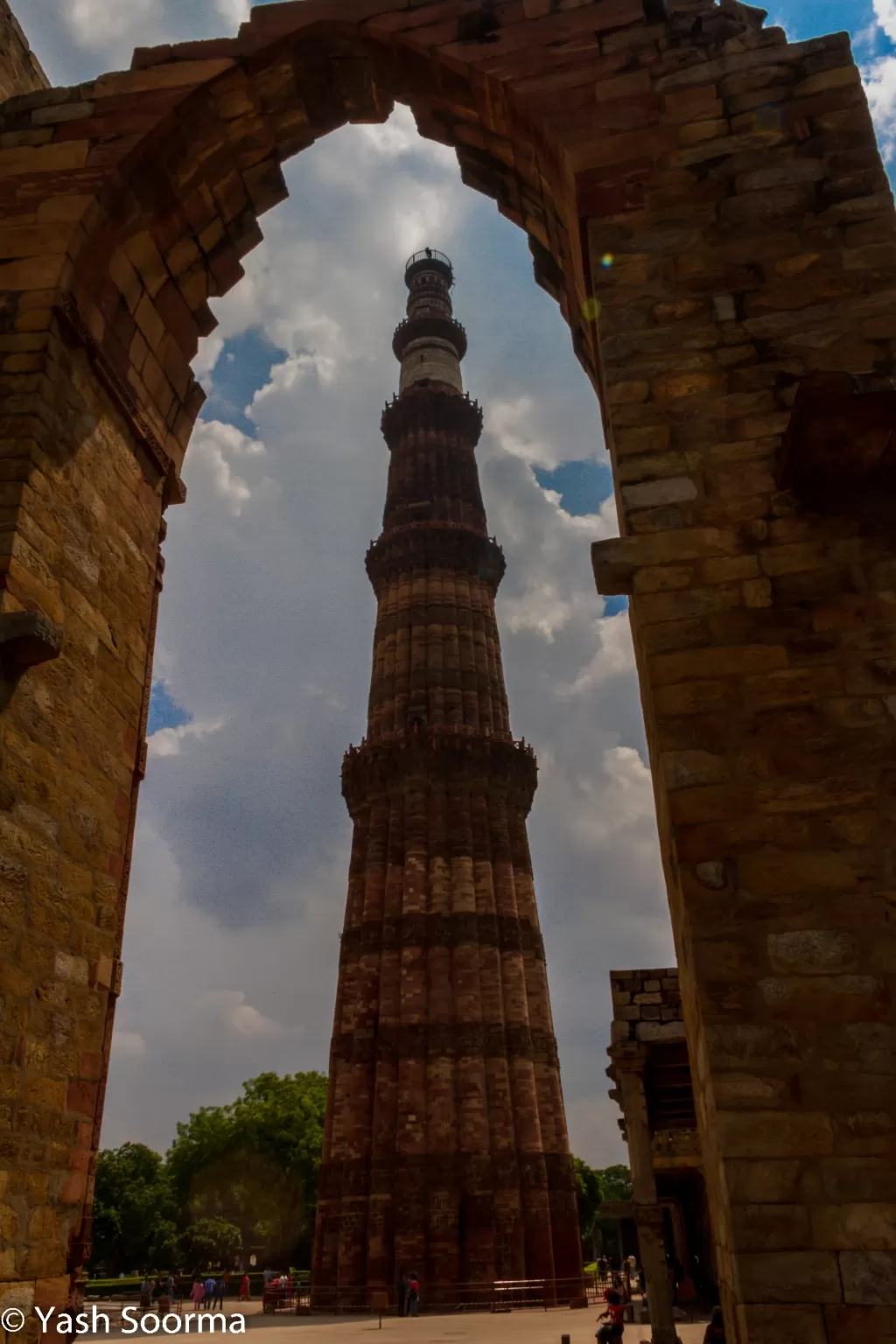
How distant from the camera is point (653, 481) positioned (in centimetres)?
407

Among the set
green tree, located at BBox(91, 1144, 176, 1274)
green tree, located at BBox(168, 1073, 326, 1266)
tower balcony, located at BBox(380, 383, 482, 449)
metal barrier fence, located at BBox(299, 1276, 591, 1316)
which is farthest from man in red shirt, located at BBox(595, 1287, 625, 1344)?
green tree, located at BBox(91, 1144, 176, 1274)

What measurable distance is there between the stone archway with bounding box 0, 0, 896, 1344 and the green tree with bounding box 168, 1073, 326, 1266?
35.6 m

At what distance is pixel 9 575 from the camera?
14.3 ft

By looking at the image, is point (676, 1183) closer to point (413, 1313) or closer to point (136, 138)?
point (413, 1313)

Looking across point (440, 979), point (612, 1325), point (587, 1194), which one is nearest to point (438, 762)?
point (440, 979)

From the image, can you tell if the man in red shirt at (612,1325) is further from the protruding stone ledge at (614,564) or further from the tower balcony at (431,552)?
the tower balcony at (431,552)

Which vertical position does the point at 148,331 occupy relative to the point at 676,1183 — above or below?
above

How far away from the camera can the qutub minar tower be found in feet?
64.0

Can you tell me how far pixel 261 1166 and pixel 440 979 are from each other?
852 inches

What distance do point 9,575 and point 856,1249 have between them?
4.06 metres

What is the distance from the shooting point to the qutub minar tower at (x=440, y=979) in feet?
64.0

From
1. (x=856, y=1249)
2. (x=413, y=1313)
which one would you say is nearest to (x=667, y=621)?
(x=856, y=1249)

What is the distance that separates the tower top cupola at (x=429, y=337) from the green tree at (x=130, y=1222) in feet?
107

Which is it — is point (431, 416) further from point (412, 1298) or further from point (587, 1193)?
point (587, 1193)
